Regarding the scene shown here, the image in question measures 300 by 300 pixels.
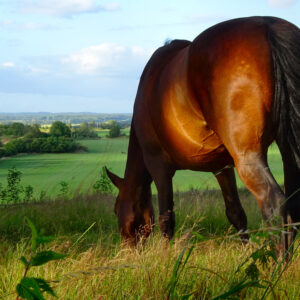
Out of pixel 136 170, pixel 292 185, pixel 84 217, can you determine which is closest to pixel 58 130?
pixel 84 217

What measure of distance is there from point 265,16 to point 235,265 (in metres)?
1.92

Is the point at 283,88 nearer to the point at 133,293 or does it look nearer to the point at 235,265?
the point at 235,265

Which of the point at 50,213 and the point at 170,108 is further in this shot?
the point at 50,213

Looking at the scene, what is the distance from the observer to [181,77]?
3971 mm

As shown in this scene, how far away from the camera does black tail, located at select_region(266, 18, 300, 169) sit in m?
3.50

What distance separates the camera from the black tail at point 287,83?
350 centimetres

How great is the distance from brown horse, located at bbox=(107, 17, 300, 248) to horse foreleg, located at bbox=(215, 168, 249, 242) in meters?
0.56

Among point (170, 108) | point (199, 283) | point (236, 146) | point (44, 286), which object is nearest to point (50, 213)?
point (170, 108)

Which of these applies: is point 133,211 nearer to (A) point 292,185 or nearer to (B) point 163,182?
(B) point 163,182

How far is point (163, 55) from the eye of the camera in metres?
4.71

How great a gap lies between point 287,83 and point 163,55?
1536 mm

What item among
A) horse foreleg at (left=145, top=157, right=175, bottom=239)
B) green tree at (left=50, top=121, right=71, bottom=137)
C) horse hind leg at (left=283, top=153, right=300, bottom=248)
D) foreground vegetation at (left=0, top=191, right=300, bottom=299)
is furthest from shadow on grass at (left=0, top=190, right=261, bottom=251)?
green tree at (left=50, top=121, right=71, bottom=137)

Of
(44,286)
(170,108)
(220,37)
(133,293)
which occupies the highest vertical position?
(220,37)

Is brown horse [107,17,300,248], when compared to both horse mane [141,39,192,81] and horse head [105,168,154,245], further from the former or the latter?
horse head [105,168,154,245]
